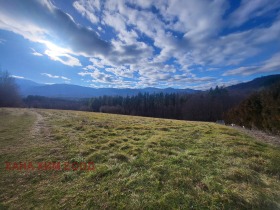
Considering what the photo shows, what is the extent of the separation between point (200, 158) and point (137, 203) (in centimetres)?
399

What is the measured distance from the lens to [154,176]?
537 cm

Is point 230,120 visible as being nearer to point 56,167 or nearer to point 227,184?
point 227,184

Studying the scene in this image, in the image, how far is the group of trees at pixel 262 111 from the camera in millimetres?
13586

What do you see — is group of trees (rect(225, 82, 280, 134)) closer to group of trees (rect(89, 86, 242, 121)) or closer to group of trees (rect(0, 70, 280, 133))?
group of trees (rect(0, 70, 280, 133))

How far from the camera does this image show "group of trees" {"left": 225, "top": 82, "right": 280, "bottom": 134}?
13.6 m

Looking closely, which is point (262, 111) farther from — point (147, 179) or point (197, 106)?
point (197, 106)

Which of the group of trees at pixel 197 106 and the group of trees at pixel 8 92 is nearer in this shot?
the group of trees at pixel 197 106

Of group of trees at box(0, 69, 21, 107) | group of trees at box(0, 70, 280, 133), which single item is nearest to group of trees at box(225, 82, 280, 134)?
group of trees at box(0, 70, 280, 133)

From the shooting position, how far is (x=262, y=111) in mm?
15359

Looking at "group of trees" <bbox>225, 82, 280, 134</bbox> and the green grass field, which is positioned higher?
"group of trees" <bbox>225, 82, 280, 134</bbox>

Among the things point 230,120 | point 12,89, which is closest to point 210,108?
point 230,120

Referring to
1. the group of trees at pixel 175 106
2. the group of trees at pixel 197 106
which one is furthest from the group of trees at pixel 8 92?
the group of trees at pixel 175 106

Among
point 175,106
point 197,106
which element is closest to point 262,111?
point 197,106

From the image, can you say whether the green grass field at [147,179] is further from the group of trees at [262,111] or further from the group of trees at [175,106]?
the group of trees at [175,106]
